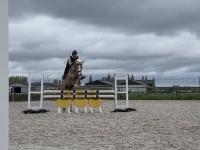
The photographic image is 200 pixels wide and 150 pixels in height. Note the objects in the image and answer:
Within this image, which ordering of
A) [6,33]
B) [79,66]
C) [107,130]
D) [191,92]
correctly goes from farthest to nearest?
[191,92] → [79,66] → [107,130] → [6,33]

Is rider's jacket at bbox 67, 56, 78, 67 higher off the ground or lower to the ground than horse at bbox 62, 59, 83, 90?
higher

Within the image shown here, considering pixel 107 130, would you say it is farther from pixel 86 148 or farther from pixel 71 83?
pixel 71 83

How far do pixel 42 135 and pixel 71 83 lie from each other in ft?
25.7

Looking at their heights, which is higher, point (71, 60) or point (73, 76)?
point (71, 60)

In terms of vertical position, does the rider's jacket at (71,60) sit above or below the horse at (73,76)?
above

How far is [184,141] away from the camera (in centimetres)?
717

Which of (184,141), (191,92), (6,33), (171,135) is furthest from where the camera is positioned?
(191,92)

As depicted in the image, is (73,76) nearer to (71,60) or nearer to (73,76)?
(73,76)

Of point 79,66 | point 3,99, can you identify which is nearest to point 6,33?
point 3,99

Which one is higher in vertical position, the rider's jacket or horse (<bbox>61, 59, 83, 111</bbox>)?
the rider's jacket

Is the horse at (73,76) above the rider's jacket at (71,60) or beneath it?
beneath

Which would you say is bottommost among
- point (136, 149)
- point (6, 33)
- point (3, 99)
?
point (136, 149)

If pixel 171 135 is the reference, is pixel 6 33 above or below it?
above

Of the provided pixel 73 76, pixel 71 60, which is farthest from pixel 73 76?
pixel 71 60
